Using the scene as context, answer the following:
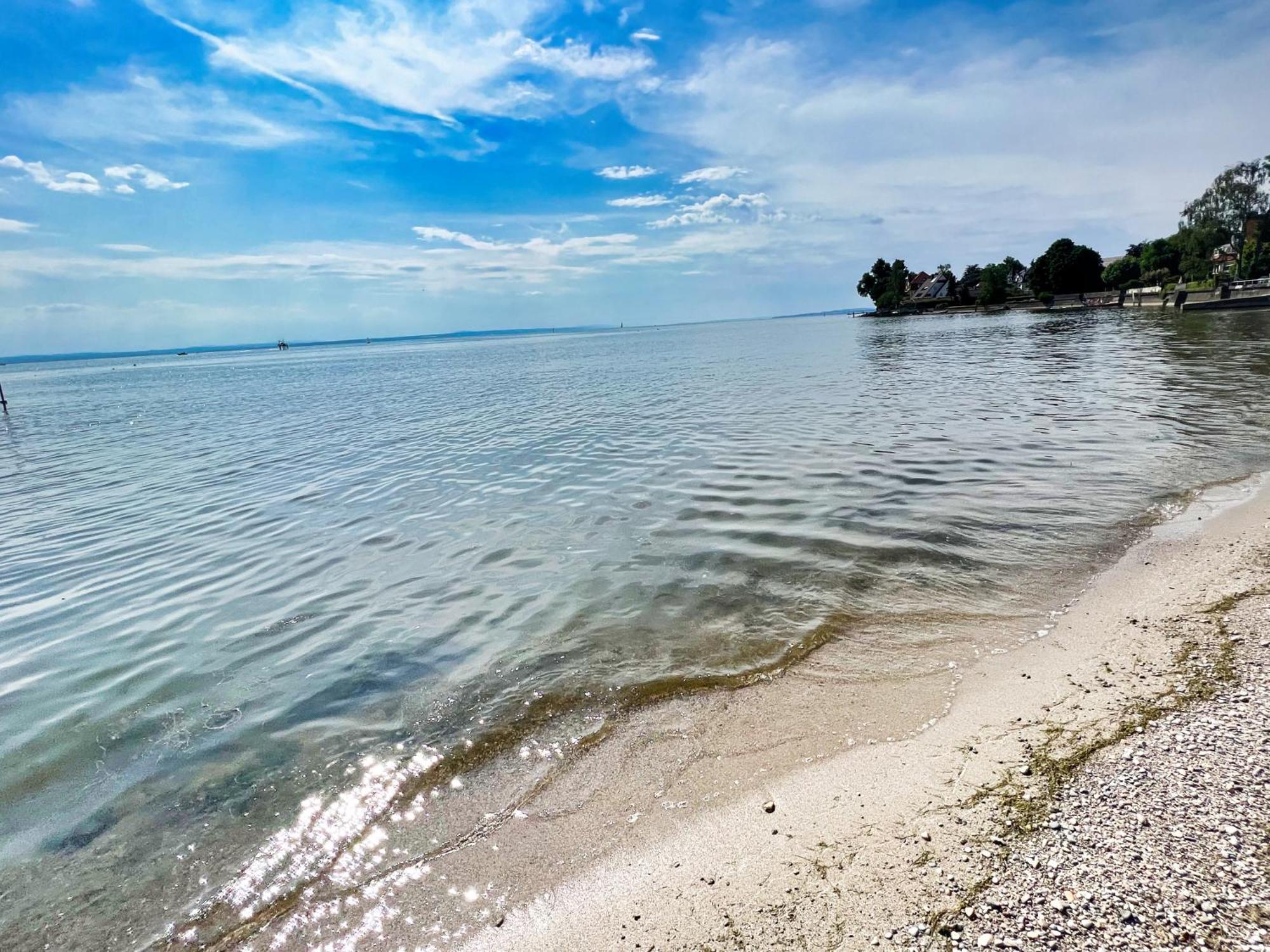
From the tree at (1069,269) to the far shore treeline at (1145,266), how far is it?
136 millimetres

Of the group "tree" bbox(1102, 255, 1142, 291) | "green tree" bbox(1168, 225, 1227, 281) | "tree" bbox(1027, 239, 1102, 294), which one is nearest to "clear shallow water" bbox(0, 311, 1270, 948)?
"green tree" bbox(1168, 225, 1227, 281)

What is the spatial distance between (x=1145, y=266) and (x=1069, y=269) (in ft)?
88.8

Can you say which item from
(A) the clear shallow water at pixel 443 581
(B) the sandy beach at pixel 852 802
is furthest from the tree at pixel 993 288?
(B) the sandy beach at pixel 852 802

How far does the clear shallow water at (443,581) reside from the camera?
5336 mm

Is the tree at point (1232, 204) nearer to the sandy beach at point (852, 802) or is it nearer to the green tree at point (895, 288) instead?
the green tree at point (895, 288)

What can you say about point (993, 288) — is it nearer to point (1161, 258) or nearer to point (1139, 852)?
point (1161, 258)

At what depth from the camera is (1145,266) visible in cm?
13412

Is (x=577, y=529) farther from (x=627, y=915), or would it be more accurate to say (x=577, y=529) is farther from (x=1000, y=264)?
(x=1000, y=264)

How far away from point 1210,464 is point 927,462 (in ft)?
18.0

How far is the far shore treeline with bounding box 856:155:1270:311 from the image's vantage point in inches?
3888

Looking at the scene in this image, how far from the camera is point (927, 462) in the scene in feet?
47.7

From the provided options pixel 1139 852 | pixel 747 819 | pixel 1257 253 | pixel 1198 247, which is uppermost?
pixel 1198 247

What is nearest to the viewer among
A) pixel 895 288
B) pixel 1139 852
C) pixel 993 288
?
pixel 1139 852

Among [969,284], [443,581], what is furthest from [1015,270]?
[443,581]
